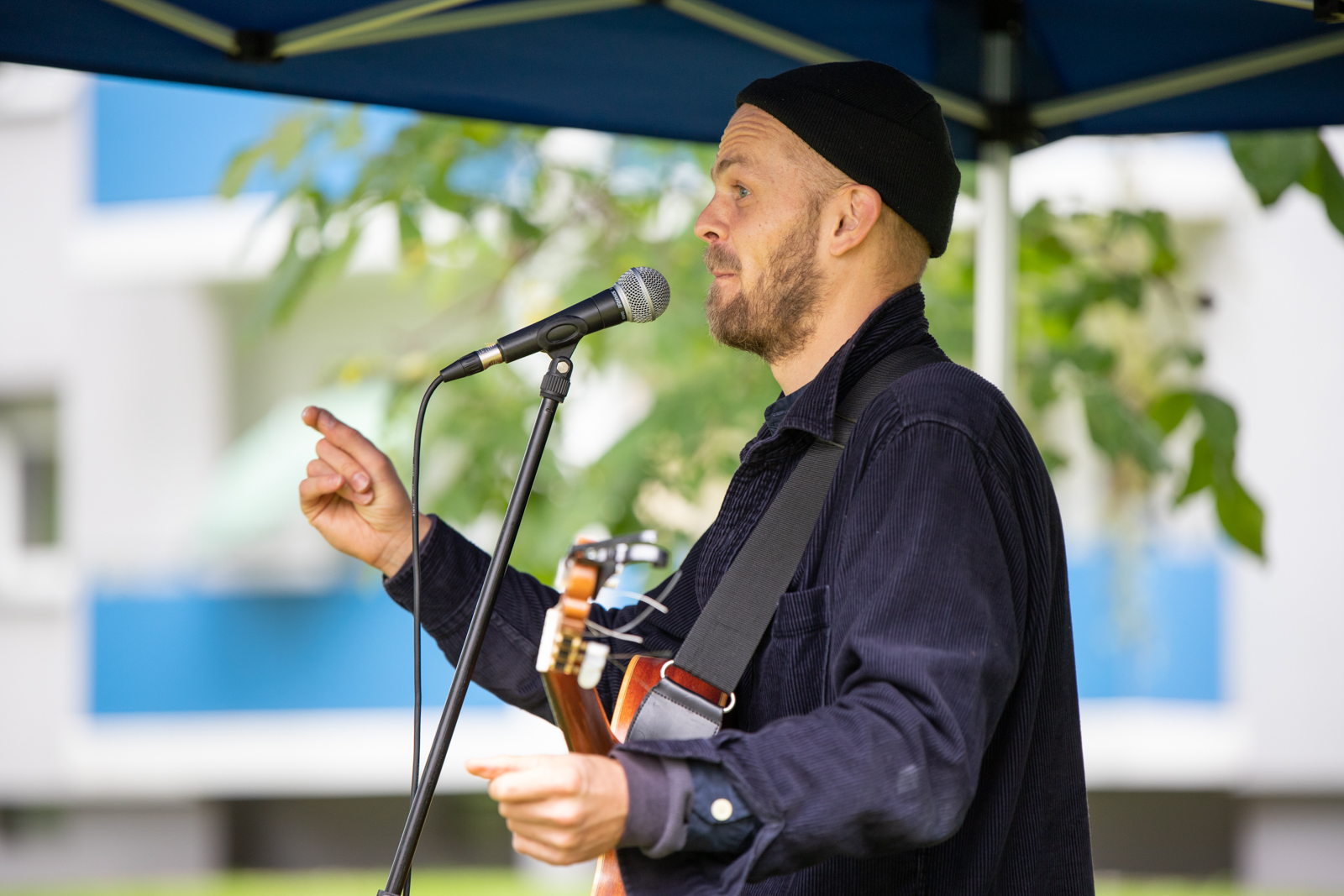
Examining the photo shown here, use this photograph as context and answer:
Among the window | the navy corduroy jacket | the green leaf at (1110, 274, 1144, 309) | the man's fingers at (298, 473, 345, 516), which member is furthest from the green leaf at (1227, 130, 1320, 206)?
the window

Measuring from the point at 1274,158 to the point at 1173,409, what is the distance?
2.12 feet

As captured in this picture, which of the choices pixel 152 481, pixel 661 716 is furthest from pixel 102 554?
pixel 661 716

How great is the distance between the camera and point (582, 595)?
116 cm

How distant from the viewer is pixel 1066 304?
3496 mm

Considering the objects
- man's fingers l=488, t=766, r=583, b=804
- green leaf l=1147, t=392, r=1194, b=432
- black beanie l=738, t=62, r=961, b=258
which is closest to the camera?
man's fingers l=488, t=766, r=583, b=804

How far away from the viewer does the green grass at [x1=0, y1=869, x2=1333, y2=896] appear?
6.86 m

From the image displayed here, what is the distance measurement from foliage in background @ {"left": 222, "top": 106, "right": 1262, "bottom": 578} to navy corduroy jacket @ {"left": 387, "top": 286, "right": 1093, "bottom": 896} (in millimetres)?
1653

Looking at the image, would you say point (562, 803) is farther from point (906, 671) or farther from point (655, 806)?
point (906, 671)

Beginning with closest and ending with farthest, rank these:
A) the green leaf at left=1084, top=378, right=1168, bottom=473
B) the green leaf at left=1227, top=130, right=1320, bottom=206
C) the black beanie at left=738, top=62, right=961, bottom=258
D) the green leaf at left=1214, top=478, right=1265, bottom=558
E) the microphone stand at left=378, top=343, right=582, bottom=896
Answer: the microphone stand at left=378, top=343, right=582, bottom=896
the black beanie at left=738, top=62, right=961, bottom=258
the green leaf at left=1227, top=130, right=1320, bottom=206
the green leaf at left=1214, top=478, right=1265, bottom=558
the green leaf at left=1084, top=378, right=1168, bottom=473

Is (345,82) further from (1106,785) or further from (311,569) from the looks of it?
(1106,785)

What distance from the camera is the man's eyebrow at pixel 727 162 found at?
5.89ft

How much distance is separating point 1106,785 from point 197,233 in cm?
596

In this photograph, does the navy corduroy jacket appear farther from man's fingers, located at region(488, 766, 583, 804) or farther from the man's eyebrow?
the man's eyebrow

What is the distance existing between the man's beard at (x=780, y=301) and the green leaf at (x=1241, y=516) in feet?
5.40
